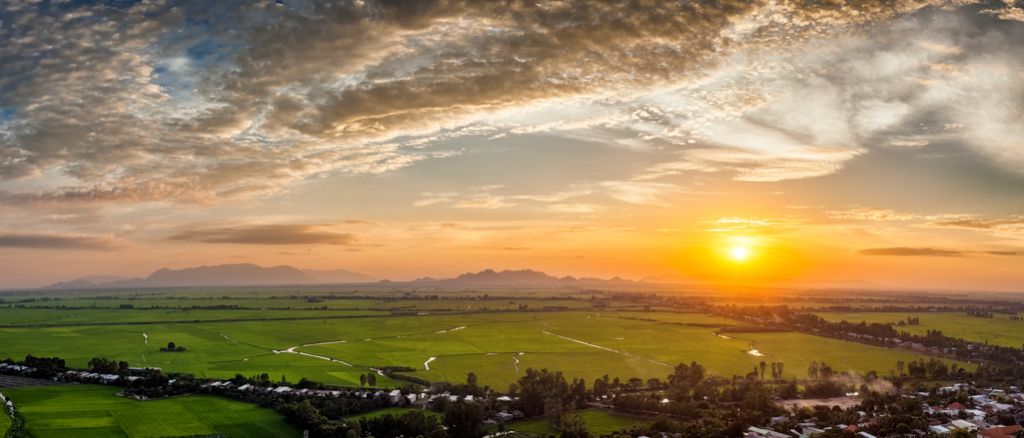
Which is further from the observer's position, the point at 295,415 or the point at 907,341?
the point at 907,341

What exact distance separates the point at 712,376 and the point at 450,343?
46.7 metres

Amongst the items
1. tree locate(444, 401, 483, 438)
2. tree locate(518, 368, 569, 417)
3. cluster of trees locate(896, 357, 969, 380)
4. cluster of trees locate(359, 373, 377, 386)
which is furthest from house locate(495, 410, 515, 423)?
cluster of trees locate(896, 357, 969, 380)

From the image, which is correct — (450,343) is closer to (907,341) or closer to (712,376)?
(712,376)

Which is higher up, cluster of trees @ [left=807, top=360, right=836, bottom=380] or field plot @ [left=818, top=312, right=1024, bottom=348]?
field plot @ [left=818, top=312, right=1024, bottom=348]

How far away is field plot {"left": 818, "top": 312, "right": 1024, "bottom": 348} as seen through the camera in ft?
411

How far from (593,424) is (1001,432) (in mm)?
32042

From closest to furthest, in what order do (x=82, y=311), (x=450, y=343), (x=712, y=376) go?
(x=712, y=376) < (x=450, y=343) < (x=82, y=311)

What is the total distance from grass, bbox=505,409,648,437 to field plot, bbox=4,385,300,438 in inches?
777

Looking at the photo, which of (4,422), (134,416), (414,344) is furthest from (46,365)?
(414,344)

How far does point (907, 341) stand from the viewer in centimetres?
11619

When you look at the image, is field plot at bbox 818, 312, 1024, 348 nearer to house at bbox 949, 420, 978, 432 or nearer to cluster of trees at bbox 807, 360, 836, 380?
cluster of trees at bbox 807, 360, 836, 380

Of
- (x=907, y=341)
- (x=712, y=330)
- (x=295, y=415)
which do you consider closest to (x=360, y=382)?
(x=295, y=415)

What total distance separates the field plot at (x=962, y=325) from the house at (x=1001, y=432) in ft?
245

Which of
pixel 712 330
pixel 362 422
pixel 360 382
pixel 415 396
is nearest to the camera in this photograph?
pixel 362 422
